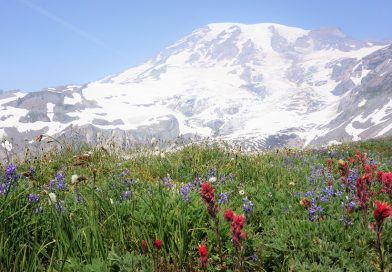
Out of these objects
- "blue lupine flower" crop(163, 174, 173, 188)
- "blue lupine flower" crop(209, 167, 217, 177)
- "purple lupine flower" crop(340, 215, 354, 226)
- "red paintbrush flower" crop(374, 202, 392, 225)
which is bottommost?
→ "purple lupine flower" crop(340, 215, 354, 226)

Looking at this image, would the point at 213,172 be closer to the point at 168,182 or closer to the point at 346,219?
the point at 168,182

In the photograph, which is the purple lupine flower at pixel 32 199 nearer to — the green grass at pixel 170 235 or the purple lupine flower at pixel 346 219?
the green grass at pixel 170 235

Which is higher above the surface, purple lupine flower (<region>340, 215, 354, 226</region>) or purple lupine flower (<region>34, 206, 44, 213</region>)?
purple lupine flower (<region>34, 206, 44, 213</region>)

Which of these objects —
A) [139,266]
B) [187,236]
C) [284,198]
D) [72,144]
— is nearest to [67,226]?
[139,266]

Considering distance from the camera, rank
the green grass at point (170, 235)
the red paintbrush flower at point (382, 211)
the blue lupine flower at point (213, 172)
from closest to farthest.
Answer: the red paintbrush flower at point (382, 211) → the green grass at point (170, 235) → the blue lupine flower at point (213, 172)

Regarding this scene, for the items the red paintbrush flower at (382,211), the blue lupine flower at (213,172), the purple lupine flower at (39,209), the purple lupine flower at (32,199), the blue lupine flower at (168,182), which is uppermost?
the red paintbrush flower at (382,211)

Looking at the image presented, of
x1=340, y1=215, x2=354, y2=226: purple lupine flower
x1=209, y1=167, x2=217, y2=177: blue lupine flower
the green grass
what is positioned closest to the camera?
the green grass

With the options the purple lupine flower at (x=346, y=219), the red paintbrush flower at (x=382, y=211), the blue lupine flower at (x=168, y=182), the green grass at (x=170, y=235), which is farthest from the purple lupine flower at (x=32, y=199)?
the red paintbrush flower at (x=382, y=211)

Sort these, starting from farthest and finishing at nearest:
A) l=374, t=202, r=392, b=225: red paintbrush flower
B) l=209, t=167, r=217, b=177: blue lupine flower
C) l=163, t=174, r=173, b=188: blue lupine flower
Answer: l=209, t=167, r=217, b=177: blue lupine flower, l=163, t=174, r=173, b=188: blue lupine flower, l=374, t=202, r=392, b=225: red paintbrush flower

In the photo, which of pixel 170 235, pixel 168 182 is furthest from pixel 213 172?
pixel 170 235

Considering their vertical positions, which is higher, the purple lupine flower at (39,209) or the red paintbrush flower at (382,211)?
the red paintbrush flower at (382,211)

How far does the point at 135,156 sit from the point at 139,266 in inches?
312

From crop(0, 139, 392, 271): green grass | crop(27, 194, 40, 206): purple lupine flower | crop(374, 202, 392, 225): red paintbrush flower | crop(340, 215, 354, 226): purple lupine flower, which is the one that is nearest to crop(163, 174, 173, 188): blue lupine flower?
crop(0, 139, 392, 271): green grass

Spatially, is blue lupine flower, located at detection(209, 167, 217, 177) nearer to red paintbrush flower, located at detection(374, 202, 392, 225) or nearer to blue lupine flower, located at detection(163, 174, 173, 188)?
blue lupine flower, located at detection(163, 174, 173, 188)
